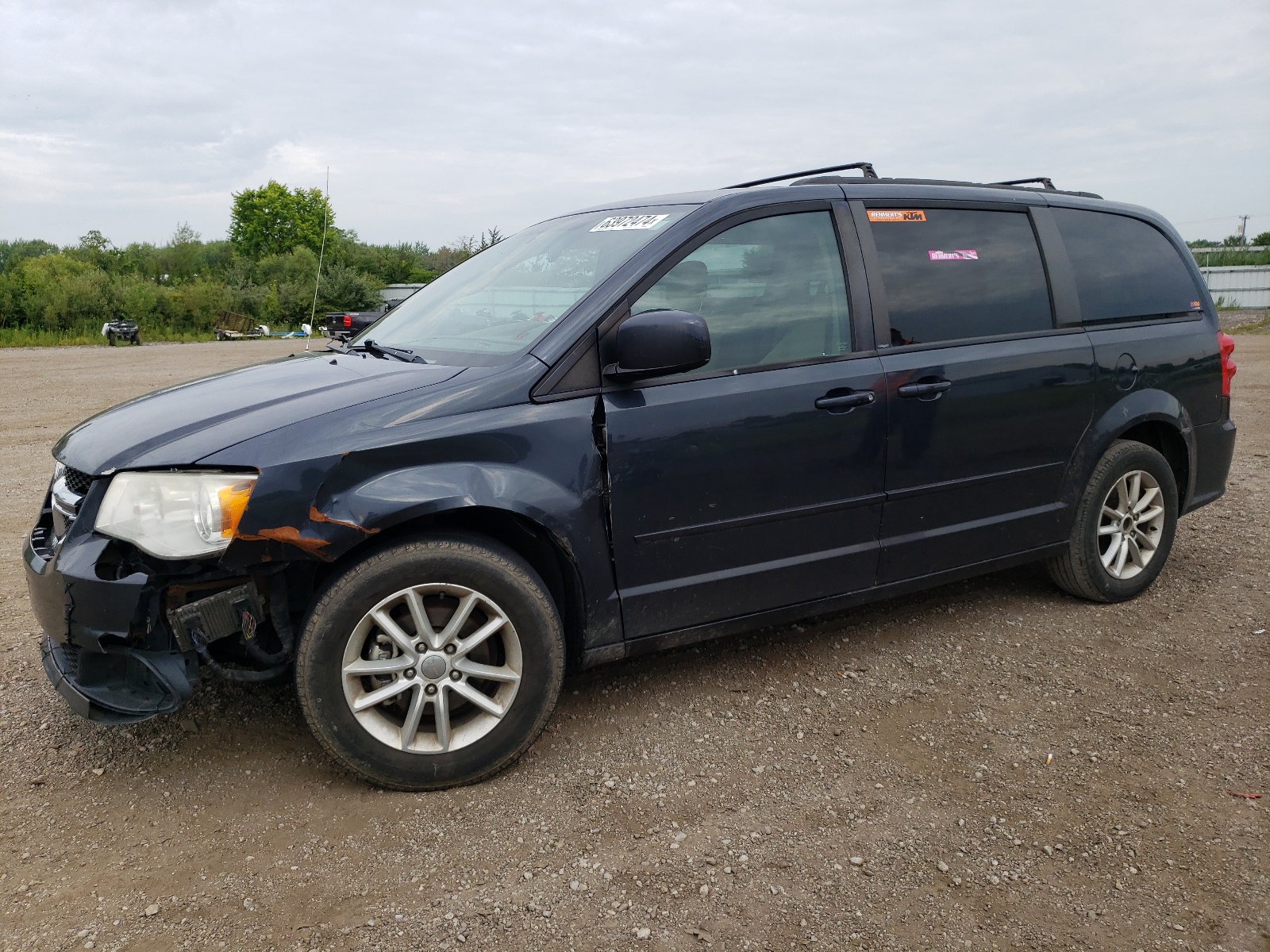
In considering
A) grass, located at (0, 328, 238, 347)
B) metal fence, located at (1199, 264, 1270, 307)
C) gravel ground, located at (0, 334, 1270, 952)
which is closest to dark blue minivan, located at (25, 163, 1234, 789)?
gravel ground, located at (0, 334, 1270, 952)

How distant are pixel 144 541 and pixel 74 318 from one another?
127 feet

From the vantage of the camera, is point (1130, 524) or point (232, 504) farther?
point (1130, 524)

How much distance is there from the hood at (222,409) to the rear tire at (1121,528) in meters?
2.95

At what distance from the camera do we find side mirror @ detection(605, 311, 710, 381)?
288 centimetres

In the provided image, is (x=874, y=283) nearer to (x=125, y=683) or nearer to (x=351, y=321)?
(x=351, y=321)

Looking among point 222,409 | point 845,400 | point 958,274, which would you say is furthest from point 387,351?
point 958,274

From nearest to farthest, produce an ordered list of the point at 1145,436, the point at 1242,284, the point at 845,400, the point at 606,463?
1. the point at 606,463
2. the point at 845,400
3. the point at 1145,436
4. the point at 1242,284

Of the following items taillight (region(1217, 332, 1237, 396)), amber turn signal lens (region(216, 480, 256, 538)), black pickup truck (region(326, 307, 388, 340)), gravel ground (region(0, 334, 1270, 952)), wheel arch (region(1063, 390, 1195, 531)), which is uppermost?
black pickup truck (region(326, 307, 388, 340))

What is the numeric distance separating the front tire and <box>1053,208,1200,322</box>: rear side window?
2925 millimetres

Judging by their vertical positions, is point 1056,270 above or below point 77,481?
above

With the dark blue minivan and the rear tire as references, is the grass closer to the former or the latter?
Answer: the dark blue minivan

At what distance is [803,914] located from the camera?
7.52 feet

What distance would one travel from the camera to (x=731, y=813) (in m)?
2.72

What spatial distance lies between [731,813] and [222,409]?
6.51ft
